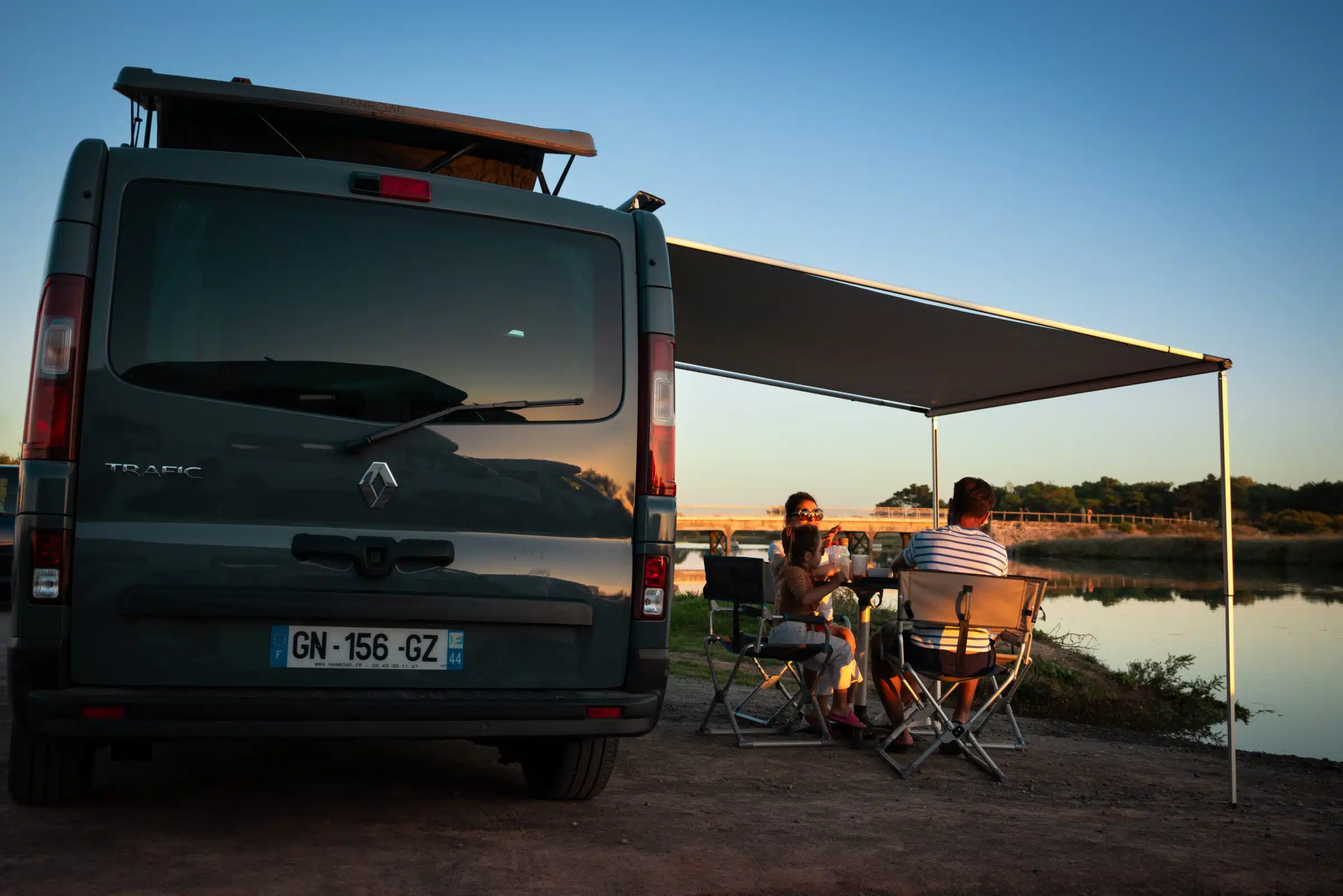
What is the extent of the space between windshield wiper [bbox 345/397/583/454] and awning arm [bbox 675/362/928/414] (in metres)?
4.62

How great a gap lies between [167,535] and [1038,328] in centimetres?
406

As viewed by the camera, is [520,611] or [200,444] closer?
[200,444]

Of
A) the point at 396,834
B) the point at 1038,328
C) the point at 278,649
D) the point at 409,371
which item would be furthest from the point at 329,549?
the point at 1038,328

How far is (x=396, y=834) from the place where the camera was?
12.2 feet

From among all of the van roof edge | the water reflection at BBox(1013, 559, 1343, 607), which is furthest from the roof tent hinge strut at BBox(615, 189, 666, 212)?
the water reflection at BBox(1013, 559, 1343, 607)

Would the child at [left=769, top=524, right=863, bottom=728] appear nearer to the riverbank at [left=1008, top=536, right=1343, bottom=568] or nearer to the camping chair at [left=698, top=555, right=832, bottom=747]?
the camping chair at [left=698, top=555, right=832, bottom=747]

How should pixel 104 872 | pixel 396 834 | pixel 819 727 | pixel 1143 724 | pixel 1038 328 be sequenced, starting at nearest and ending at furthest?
pixel 104 872 → pixel 396 834 → pixel 1038 328 → pixel 819 727 → pixel 1143 724

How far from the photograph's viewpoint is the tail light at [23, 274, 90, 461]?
10.3 feet

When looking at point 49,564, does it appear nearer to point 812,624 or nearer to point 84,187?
point 84,187

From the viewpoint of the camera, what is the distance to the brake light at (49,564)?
312cm

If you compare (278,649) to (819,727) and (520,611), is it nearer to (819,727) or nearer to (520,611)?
(520,611)

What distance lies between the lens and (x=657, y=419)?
3.79 metres

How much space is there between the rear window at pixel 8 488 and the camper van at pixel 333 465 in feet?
35.7

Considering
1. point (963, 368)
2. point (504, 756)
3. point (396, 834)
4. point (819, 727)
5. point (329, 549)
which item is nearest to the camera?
point (329, 549)
